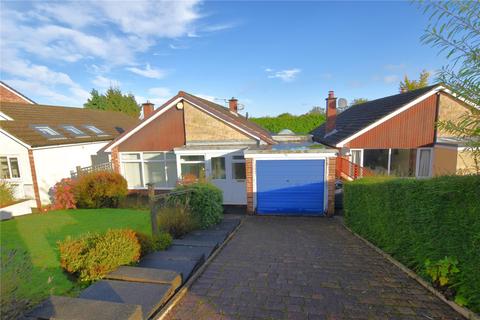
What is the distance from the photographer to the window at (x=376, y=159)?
12.2m

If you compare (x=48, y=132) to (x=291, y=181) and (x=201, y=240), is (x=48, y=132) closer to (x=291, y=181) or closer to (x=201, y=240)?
(x=201, y=240)

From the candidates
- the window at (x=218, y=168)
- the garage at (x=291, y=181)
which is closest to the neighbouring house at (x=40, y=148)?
the window at (x=218, y=168)

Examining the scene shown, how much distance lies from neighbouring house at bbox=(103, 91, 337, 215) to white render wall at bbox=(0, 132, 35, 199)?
3876 mm

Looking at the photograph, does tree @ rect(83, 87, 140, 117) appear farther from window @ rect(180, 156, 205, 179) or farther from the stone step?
the stone step

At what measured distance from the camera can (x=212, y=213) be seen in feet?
25.3

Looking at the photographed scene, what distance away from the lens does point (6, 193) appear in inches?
409

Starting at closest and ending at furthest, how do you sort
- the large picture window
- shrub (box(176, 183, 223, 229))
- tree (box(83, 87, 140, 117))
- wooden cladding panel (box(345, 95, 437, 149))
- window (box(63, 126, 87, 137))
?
shrub (box(176, 183, 223, 229))
wooden cladding panel (box(345, 95, 437, 149))
the large picture window
window (box(63, 126, 87, 137))
tree (box(83, 87, 140, 117))

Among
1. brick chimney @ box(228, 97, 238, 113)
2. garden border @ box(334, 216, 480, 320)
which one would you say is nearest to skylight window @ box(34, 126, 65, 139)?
brick chimney @ box(228, 97, 238, 113)

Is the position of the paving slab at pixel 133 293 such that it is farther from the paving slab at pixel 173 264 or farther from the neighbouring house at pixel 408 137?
the neighbouring house at pixel 408 137

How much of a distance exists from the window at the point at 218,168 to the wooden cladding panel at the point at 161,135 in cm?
220

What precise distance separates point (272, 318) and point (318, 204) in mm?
6653

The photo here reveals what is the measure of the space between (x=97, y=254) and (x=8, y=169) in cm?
1217

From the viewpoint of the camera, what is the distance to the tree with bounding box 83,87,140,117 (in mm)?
39594

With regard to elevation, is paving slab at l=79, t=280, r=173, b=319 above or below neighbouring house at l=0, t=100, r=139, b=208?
below
